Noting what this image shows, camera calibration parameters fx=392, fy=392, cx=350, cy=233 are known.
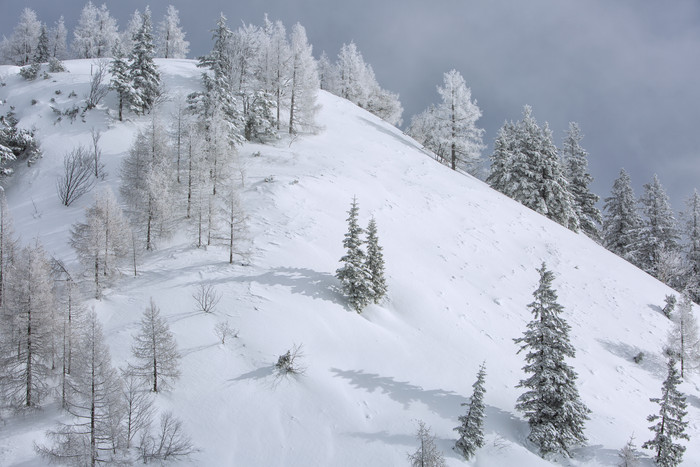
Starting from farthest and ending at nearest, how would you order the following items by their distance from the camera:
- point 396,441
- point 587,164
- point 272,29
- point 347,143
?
1. point 272,29
2. point 587,164
3. point 347,143
4. point 396,441

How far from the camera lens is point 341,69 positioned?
72625 millimetres

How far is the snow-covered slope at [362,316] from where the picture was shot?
1469cm

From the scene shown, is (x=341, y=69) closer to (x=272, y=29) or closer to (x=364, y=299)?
(x=272, y=29)

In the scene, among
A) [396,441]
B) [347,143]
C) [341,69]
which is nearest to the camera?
[396,441]

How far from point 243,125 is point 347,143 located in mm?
11419

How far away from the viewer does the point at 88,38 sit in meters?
68.8

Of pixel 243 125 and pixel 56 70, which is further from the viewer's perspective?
pixel 56 70

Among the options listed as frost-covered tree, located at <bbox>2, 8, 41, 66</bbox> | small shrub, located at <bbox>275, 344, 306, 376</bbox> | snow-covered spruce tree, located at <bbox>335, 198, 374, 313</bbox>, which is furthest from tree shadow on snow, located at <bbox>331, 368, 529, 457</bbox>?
frost-covered tree, located at <bbox>2, 8, 41, 66</bbox>

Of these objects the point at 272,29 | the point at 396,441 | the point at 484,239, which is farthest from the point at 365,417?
the point at 272,29

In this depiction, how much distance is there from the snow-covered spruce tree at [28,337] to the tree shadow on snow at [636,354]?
93.1ft

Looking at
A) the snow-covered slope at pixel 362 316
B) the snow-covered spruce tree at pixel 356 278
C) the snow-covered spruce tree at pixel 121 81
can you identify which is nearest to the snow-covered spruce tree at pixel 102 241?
the snow-covered slope at pixel 362 316

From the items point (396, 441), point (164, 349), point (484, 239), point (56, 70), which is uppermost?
point (56, 70)

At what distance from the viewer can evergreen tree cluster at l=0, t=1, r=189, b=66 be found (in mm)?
67062

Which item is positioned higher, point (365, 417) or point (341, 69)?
point (341, 69)
